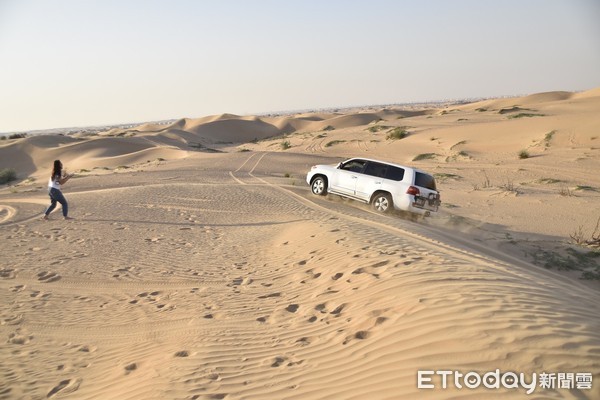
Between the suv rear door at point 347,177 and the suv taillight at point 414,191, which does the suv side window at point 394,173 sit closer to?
the suv taillight at point 414,191

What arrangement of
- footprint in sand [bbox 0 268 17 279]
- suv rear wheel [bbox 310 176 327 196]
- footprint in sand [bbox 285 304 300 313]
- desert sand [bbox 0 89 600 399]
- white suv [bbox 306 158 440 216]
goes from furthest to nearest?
suv rear wheel [bbox 310 176 327 196], white suv [bbox 306 158 440 216], footprint in sand [bbox 0 268 17 279], footprint in sand [bbox 285 304 300 313], desert sand [bbox 0 89 600 399]

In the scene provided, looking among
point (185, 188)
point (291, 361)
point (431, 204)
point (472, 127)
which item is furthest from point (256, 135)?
point (291, 361)

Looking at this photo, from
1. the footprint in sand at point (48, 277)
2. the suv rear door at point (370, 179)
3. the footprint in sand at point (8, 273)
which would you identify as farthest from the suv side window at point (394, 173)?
the footprint in sand at point (8, 273)

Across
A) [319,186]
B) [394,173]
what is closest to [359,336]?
[394,173]

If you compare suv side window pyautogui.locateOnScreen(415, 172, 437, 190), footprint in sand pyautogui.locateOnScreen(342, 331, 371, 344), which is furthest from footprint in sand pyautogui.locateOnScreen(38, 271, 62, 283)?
suv side window pyautogui.locateOnScreen(415, 172, 437, 190)

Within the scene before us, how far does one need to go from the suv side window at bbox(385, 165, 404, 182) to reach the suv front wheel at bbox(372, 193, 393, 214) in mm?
536

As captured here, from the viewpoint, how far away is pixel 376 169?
41.9 ft

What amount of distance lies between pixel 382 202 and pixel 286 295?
701 centimetres

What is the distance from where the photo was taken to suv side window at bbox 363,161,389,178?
495 inches

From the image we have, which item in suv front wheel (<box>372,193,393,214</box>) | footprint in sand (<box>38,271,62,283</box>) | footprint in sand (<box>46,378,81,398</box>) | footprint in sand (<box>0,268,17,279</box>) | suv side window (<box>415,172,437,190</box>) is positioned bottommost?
footprint in sand (<box>46,378,81,398</box>)

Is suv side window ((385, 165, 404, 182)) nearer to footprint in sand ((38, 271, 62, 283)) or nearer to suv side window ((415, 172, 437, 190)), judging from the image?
suv side window ((415, 172, 437, 190))

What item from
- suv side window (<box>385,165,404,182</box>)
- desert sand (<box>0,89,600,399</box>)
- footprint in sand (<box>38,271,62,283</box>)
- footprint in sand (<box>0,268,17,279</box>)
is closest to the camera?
desert sand (<box>0,89,600,399</box>)

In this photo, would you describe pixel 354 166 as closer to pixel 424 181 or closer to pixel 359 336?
pixel 424 181

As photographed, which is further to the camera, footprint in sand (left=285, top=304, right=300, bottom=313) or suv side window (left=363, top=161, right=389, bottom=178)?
suv side window (left=363, top=161, right=389, bottom=178)
